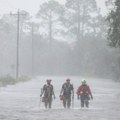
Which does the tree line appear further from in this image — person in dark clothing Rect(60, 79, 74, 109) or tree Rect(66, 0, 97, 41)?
person in dark clothing Rect(60, 79, 74, 109)

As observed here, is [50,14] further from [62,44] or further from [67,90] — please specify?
[67,90]

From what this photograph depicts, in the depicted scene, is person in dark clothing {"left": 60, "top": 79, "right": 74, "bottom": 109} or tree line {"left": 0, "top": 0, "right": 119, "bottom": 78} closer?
person in dark clothing {"left": 60, "top": 79, "right": 74, "bottom": 109}

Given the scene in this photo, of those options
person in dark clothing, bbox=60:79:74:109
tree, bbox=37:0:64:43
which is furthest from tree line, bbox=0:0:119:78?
person in dark clothing, bbox=60:79:74:109

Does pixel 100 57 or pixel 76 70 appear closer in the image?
pixel 100 57

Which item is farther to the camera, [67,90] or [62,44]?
[62,44]

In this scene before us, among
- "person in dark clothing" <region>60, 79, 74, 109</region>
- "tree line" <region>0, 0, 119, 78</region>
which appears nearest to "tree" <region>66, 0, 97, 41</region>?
"tree line" <region>0, 0, 119, 78</region>

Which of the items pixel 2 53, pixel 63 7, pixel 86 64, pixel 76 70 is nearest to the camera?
pixel 86 64

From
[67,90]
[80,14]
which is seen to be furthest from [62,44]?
[67,90]

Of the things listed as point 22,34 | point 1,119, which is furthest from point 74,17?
point 1,119

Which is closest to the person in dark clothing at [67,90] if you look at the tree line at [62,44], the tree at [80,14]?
the tree line at [62,44]

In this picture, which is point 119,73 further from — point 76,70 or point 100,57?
point 76,70

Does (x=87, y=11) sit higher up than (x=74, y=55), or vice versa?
(x=87, y=11)

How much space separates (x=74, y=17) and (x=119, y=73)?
60.3 meters

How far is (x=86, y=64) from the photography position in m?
118
